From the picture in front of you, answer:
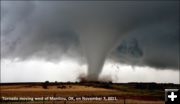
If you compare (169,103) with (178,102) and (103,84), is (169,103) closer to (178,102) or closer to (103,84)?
(178,102)

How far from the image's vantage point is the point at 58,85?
141m

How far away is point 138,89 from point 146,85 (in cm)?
896

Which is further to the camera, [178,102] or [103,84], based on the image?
[103,84]

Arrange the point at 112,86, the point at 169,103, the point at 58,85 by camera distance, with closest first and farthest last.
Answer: the point at 169,103 → the point at 58,85 → the point at 112,86

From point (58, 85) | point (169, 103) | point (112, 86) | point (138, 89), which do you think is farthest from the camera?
point (112, 86)

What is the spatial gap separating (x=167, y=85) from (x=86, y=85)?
32.1 m

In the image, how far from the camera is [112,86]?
16125 cm

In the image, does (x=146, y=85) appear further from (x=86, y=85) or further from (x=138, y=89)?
(x=86, y=85)

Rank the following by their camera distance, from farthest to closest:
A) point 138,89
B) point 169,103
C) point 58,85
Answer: point 138,89 → point 58,85 → point 169,103

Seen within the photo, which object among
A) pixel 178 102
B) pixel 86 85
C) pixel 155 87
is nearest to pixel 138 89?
pixel 155 87

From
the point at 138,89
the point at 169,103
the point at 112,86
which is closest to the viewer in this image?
the point at 169,103

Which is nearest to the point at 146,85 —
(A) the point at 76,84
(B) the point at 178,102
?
(A) the point at 76,84

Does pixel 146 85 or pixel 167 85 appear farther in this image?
pixel 146 85

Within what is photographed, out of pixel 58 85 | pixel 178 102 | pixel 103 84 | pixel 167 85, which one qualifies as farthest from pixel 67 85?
pixel 178 102
